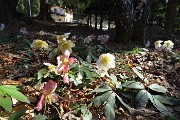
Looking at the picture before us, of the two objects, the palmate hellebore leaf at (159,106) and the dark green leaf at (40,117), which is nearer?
the dark green leaf at (40,117)

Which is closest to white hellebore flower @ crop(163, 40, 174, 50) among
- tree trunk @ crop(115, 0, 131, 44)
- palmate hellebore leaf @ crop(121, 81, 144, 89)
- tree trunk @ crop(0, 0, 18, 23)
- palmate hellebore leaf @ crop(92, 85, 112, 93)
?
palmate hellebore leaf @ crop(121, 81, 144, 89)

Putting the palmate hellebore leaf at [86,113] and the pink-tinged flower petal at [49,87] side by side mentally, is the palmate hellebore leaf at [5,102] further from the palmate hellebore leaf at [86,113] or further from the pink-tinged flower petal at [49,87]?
the palmate hellebore leaf at [86,113]

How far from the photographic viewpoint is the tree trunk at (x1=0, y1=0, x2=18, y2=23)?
13.6 m

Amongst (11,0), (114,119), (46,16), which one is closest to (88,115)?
(114,119)

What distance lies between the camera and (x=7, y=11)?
14.1 m

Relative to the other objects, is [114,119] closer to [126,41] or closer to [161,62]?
[161,62]

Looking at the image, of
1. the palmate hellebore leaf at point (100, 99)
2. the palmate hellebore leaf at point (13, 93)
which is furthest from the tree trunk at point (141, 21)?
the palmate hellebore leaf at point (13, 93)

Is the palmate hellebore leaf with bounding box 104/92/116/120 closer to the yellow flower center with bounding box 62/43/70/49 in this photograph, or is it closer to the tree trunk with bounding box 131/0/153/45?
the yellow flower center with bounding box 62/43/70/49

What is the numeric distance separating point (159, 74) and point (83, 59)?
790mm

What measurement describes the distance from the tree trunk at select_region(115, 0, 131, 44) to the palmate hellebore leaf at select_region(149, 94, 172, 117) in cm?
503

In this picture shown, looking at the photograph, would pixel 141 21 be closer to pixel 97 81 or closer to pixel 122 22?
pixel 122 22

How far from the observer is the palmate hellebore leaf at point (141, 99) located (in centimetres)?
240

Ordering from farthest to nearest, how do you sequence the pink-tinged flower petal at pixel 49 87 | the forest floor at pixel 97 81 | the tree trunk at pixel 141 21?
the tree trunk at pixel 141 21
the forest floor at pixel 97 81
the pink-tinged flower petal at pixel 49 87

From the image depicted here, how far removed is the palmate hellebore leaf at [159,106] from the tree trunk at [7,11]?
11.7 m
